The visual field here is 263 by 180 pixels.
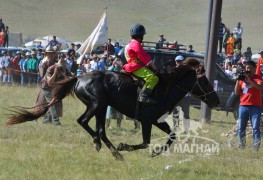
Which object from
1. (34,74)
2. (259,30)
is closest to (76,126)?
(34,74)

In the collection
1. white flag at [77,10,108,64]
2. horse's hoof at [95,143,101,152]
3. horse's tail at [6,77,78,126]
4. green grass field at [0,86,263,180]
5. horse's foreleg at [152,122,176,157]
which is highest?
white flag at [77,10,108,64]

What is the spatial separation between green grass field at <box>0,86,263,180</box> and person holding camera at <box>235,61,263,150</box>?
438 mm

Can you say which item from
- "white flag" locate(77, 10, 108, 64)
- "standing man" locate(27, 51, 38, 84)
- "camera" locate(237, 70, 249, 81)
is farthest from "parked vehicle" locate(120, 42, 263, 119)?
"standing man" locate(27, 51, 38, 84)

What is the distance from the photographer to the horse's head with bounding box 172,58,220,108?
10.8 meters

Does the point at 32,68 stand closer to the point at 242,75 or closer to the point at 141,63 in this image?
the point at 242,75

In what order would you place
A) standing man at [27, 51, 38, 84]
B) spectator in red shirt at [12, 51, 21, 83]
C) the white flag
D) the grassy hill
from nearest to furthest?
the white flag → standing man at [27, 51, 38, 84] → spectator in red shirt at [12, 51, 21, 83] → the grassy hill

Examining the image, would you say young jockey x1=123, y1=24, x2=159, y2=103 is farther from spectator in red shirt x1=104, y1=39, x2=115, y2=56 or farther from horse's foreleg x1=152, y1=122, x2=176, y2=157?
spectator in red shirt x1=104, y1=39, x2=115, y2=56

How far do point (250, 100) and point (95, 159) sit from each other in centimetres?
392

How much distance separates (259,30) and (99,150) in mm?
67758

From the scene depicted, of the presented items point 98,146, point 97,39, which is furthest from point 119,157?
point 97,39

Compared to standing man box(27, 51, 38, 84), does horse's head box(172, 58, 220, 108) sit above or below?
above

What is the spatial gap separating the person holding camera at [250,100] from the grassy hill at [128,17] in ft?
165

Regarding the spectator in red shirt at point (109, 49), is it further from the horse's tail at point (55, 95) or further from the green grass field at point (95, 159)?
the horse's tail at point (55, 95)

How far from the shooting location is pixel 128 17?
82.4 metres
